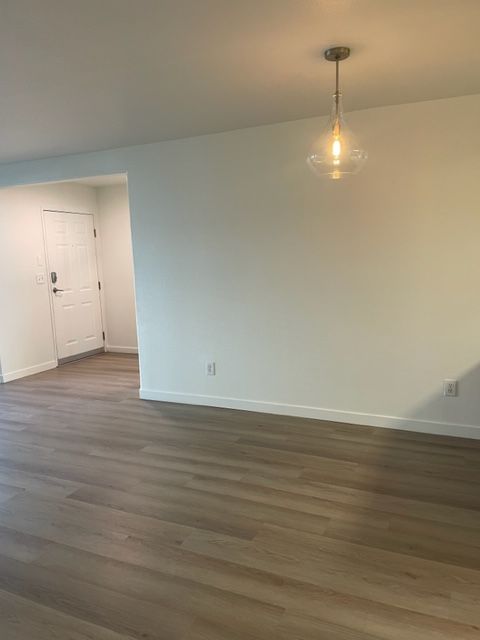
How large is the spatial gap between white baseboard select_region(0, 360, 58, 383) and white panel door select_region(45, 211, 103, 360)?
199 mm

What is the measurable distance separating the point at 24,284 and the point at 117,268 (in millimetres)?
1522

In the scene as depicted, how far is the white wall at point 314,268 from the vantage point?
3.30 m

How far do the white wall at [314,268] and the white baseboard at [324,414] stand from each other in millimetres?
12

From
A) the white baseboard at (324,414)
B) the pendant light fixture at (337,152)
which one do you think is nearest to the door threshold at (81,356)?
the white baseboard at (324,414)

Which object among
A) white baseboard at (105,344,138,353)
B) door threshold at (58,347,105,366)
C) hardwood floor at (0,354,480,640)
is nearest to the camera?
hardwood floor at (0,354,480,640)

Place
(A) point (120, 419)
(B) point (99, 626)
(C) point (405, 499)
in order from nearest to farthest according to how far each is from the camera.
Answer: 1. (B) point (99, 626)
2. (C) point (405, 499)
3. (A) point (120, 419)

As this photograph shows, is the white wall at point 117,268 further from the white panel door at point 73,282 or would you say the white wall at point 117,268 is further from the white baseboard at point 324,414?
the white baseboard at point 324,414

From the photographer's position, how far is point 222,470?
10.0 feet

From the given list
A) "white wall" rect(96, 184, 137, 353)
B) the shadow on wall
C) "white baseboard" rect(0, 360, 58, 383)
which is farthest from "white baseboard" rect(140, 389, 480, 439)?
"white wall" rect(96, 184, 137, 353)

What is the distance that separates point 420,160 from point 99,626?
336cm

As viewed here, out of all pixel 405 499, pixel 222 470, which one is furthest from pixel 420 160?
pixel 222 470

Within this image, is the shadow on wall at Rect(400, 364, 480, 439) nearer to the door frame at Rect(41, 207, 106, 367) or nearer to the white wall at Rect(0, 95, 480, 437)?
the white wall at Rect(0, 95, 480, 437)

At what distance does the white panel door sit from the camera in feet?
20.1

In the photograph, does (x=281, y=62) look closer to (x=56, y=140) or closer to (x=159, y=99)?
(x=159, y=99)
